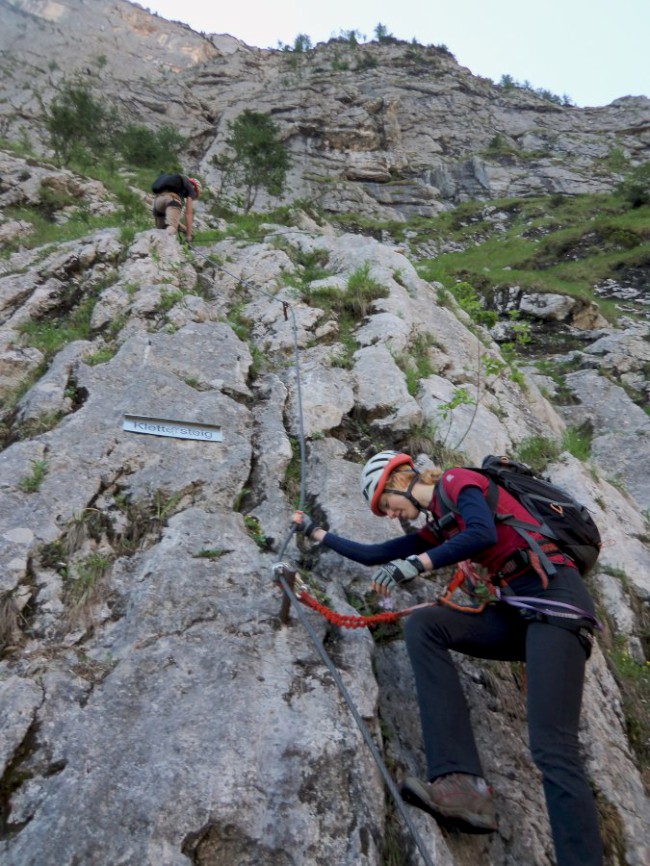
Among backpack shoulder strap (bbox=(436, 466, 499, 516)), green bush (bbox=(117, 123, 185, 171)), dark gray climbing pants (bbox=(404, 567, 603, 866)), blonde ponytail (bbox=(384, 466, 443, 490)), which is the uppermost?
green bush (bbox=(117, 123, 185, 171))

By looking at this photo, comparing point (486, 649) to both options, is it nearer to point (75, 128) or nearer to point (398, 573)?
point (398, 573)

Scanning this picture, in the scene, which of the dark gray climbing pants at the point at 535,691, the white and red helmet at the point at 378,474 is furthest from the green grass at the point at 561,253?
the dark gray climbing pants at the point at 535,691

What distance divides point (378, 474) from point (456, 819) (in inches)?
78.8

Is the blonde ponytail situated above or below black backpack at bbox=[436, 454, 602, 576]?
below

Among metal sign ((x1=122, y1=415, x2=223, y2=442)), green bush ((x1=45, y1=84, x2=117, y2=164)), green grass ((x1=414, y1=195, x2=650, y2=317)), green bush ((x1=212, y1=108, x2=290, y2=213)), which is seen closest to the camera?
metal sign ((x1=122, y1=415, x2=223, y2=442))

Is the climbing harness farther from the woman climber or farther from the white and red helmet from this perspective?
the white and red helmet

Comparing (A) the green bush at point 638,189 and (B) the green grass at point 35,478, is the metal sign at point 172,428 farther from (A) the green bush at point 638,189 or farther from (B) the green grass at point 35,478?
(A) the green bush at point 638,189

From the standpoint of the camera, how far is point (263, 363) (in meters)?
7.35

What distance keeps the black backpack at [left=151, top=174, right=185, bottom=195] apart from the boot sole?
1053 centimetres

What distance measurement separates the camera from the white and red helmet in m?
3.71

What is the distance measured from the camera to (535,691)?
2895 millimetres

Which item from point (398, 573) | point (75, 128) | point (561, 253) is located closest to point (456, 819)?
point (398, 573)

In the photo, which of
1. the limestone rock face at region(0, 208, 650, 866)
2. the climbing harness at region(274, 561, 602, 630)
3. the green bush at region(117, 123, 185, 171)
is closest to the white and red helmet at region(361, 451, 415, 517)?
the climbing harness at region(274, 561, 602, 630)

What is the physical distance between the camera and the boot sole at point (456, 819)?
2.79 meters
